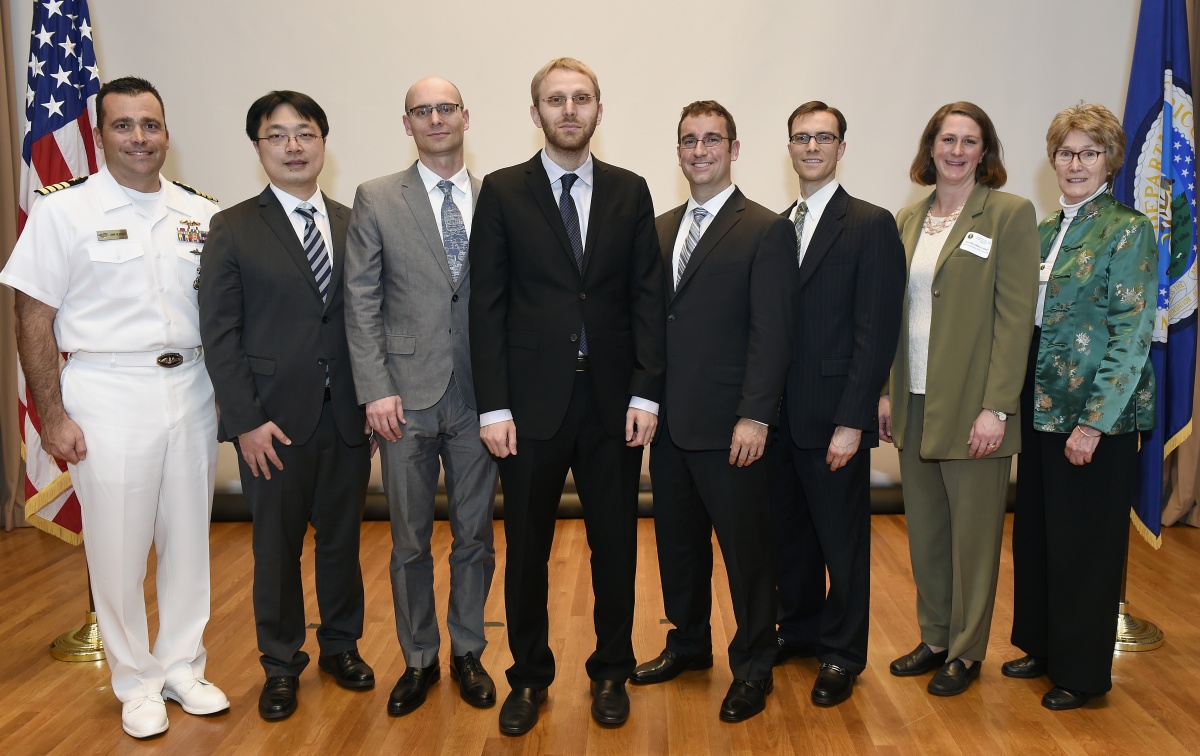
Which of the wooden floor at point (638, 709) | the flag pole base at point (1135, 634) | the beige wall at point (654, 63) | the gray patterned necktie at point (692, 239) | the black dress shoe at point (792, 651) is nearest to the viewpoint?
the wooden floor at point (638, 709)

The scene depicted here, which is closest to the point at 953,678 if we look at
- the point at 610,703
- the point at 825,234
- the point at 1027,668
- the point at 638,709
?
the point at 1027,668

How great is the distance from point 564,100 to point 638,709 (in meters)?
1.86

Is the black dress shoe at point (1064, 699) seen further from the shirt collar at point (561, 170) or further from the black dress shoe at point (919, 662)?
the shirt collar at point (561, 170)

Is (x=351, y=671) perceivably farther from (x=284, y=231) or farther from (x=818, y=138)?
(x=818, y=138)

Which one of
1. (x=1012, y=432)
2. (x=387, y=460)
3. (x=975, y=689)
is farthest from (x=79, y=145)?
(x=975, y=689)

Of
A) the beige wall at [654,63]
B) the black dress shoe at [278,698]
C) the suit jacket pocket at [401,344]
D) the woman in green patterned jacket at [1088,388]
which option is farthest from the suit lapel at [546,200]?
the beige wall at [654,63]

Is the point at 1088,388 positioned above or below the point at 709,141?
below

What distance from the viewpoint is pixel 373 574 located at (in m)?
4.49

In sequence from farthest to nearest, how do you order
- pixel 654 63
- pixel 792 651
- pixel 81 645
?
pixel 654 63 → pixel 81 645 → pixel 792 651

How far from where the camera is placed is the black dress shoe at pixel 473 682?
9.69 ft

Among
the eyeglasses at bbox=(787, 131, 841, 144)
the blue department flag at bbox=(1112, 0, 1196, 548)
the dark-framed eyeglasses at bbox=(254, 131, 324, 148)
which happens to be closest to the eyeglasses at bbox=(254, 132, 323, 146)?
the dark-framed eyeglasses at bbox=(254, 131, 324, 148)

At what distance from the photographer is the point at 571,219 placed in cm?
270

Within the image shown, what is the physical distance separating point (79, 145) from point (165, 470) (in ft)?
6.39

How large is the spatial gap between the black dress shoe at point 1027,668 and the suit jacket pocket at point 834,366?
1.22m
